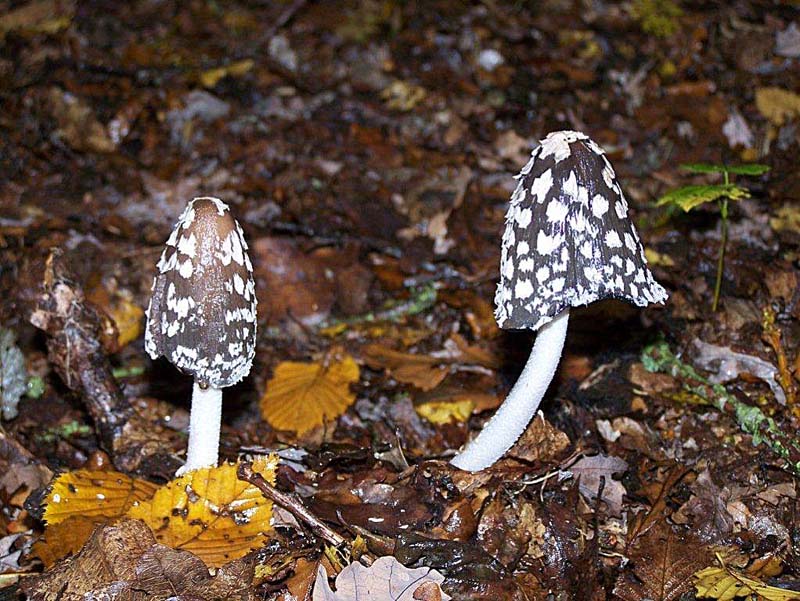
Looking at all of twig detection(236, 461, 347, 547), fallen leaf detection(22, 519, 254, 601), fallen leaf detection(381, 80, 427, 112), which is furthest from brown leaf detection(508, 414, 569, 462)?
fallen leaf detection(381, 80, 427, 112)


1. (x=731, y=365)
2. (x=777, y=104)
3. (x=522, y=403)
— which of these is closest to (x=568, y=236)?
(x=522, y=403)

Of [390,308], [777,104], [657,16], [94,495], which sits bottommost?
[94,495]

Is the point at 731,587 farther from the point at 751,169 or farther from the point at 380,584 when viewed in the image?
the point at 751,169

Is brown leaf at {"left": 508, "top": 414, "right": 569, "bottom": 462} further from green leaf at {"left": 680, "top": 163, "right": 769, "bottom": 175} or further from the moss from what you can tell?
the moss

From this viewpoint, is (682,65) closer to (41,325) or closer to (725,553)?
(725,553)

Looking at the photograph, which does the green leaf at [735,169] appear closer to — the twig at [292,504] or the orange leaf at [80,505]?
the twig at [292,504]

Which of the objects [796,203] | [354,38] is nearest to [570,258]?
[796,203]
